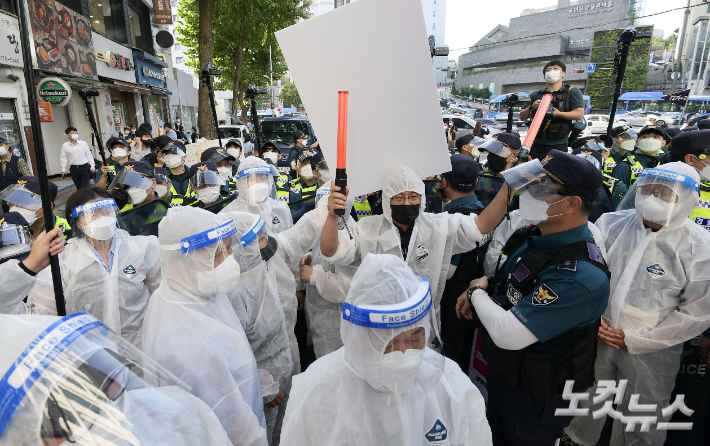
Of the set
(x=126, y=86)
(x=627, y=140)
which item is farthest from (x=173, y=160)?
(x=126, y=86)

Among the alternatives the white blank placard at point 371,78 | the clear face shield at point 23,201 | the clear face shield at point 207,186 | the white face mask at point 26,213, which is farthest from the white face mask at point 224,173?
the white blank placard at point 371,78

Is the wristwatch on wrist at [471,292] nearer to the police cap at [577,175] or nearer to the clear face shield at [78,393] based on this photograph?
the police cap at [577,175]

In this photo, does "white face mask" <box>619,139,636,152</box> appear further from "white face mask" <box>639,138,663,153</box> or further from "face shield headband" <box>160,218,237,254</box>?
"face shield headband" <box>160,218,237,254</box>

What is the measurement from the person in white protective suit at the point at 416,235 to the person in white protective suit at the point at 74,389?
1.46 metres

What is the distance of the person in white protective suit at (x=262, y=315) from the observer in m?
2.38

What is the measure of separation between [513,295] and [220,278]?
152cm

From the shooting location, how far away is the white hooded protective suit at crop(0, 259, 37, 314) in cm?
217

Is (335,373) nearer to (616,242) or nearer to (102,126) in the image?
(616,242)

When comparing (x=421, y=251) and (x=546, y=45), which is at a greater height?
(x=546, y=45)

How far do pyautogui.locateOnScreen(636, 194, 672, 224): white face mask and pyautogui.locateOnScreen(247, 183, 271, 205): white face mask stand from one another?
120 inches

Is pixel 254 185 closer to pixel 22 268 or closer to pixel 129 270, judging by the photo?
pixel 129 270

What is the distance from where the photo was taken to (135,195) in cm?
410

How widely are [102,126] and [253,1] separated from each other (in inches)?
366

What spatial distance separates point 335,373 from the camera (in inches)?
59.4
